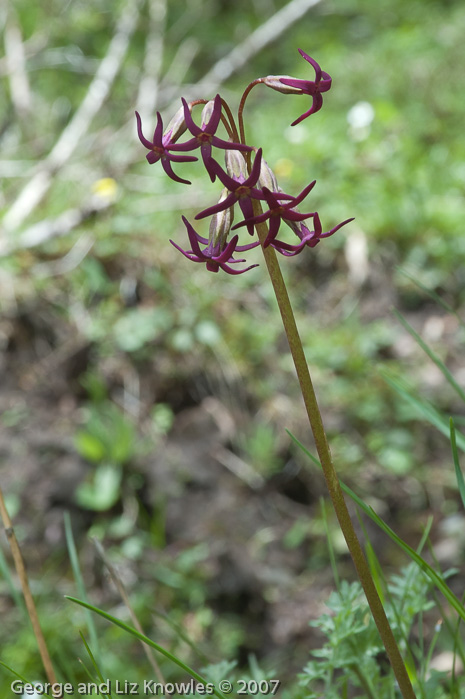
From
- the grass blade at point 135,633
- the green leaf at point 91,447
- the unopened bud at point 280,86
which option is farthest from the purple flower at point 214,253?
the green leaf at point 91,447

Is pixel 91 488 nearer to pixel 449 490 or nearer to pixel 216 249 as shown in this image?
pixel 449 490

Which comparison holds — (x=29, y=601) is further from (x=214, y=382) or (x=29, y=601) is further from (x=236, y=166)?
(x=214, y=382)

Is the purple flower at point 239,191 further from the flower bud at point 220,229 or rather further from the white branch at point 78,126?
the white branch at point 78,126

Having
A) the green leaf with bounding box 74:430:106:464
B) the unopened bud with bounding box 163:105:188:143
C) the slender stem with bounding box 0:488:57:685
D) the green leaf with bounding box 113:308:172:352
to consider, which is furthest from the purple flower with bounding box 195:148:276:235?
the green leaf with bounding box 113:308:172:352

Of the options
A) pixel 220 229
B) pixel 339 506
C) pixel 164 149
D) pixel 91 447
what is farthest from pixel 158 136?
pixel 91 447

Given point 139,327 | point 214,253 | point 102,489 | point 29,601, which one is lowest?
point 102,489

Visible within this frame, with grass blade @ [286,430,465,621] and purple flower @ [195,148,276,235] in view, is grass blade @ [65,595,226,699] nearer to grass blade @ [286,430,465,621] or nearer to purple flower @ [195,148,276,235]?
grass blade @ [286,430,465,621]

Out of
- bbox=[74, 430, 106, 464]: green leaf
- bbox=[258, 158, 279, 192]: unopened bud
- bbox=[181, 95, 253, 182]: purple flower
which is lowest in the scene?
bbox=[74, 430, 106, 464]: green leaf
